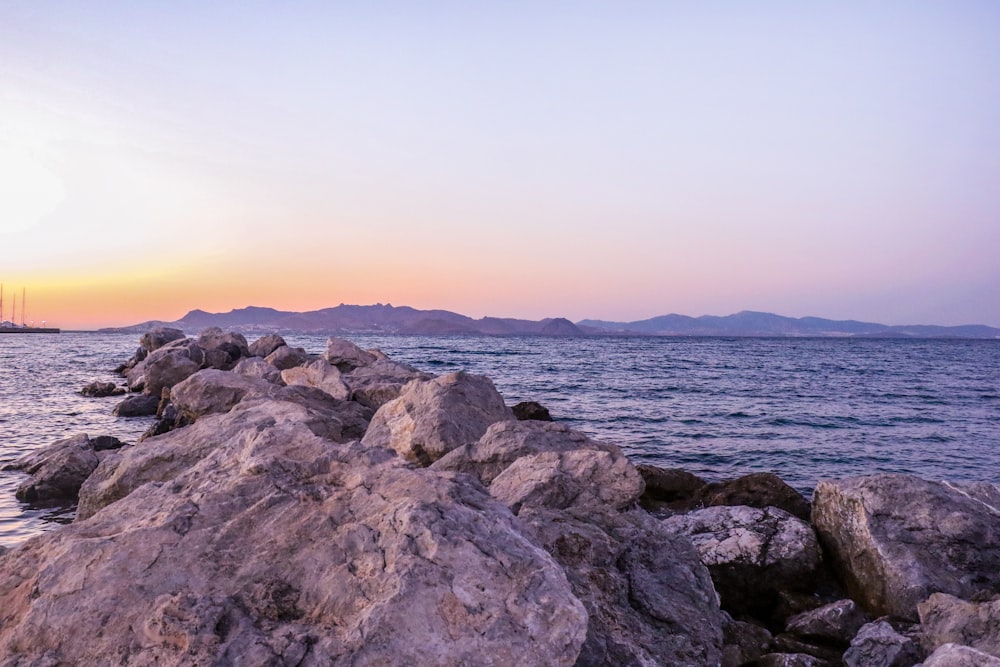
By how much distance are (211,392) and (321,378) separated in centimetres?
279

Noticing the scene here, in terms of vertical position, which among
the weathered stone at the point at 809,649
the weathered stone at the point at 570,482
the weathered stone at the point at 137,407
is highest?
the weathered stone at the point at 570,482

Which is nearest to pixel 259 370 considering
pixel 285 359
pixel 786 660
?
pixel 285 359

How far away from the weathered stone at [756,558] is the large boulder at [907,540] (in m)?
0.45

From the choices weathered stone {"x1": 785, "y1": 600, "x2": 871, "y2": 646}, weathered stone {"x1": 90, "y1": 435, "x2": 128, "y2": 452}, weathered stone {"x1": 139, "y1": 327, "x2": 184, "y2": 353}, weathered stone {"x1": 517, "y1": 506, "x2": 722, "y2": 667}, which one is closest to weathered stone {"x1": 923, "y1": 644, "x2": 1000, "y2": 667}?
weathered stone {"x1": 517, "y1": 506, "x2": 722, "y2": 667}

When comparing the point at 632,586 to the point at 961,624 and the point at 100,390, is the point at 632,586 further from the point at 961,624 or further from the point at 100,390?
the point at 100,390

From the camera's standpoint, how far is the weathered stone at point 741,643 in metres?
5.20

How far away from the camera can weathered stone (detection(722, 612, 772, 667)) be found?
205 inches

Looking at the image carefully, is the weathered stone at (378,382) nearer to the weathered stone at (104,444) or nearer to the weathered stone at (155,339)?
the weathered stone at (104,444)

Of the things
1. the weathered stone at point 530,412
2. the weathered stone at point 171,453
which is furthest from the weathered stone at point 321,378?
the weathered stone at point 171,453

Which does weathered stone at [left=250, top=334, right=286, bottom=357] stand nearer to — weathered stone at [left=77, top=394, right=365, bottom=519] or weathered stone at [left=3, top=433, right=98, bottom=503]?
weathered stone at [left=3, top=433, right=98, bottom=503]

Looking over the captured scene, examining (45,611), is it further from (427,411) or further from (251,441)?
(427,411)

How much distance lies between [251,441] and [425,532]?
2.59 m

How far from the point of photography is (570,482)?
6.43m

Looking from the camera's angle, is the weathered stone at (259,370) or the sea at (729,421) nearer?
the sea at (729,421)
